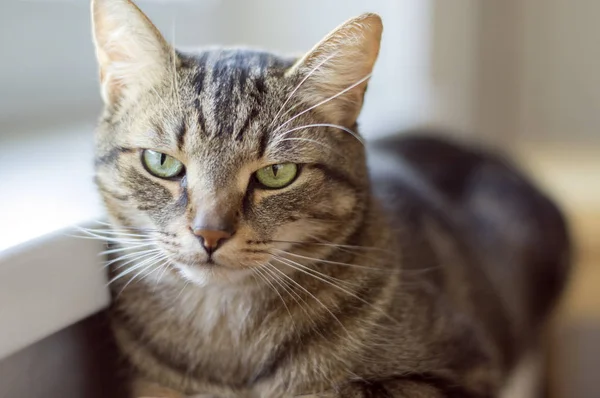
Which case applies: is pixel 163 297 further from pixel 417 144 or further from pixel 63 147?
pixel 417 144

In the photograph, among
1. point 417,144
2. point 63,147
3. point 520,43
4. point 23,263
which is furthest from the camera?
point 520,43

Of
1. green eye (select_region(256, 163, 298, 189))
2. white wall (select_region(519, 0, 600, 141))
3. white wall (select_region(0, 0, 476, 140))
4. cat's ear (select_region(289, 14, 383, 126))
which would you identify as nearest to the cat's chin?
green eye (select_region(256, 163, 298, 189))

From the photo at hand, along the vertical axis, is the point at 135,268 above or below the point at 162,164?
below

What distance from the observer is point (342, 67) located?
3.01 ft

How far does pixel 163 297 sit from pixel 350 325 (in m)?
0.26


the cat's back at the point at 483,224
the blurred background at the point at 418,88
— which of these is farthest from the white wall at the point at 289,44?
the cat's back at the point at 483,224

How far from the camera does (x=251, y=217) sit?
2.81 ft

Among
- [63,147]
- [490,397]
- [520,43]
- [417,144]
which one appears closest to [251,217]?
[490,397]

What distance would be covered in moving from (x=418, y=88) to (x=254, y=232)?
134cm

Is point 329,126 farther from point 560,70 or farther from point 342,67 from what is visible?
point 560,70

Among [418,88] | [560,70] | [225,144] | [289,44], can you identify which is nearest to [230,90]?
[225,144]

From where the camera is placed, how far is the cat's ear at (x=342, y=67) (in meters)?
0.88

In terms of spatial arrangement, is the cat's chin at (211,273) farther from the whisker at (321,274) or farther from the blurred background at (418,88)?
the blurred background at (418,88)

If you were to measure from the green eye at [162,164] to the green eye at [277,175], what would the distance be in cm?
10
